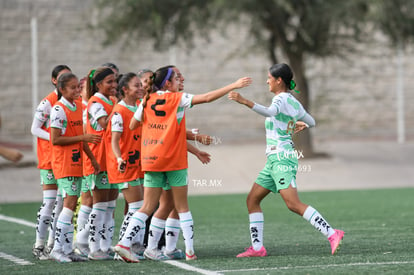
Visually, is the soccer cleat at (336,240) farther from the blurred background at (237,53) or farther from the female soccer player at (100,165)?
the blurred background at (237,53)

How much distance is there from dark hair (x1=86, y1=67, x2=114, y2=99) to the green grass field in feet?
6.50

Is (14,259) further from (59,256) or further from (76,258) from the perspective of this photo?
(76,258)

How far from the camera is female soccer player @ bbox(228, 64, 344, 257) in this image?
8.41m

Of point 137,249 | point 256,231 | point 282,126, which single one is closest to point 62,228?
point 137,249

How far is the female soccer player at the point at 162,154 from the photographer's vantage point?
824cm

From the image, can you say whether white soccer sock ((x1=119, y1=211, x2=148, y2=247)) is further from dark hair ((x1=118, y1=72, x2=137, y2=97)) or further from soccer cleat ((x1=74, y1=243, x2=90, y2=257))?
dark hair ((x1=118, y1=72, x2=137, y2=97))

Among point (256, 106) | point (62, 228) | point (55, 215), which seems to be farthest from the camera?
point (55, 215)

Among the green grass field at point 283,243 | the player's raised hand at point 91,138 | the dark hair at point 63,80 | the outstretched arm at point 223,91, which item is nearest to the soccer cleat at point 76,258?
the green grass field at point 283,243

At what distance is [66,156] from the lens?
28.9 ft

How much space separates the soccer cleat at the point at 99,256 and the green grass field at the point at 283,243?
339mm

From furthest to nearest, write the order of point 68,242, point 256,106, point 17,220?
point 17,220
point 68,242
point 256,106

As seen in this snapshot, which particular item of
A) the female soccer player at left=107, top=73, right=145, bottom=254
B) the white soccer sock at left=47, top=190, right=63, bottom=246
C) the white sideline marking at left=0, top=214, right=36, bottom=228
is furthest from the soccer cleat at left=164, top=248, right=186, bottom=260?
the white sideline marking at left=0, top=214, right=36, bottom=228

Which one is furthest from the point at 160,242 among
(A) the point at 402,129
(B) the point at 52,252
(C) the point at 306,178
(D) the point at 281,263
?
(A) the point at 402,129

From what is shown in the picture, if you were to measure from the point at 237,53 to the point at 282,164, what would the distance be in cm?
1946
